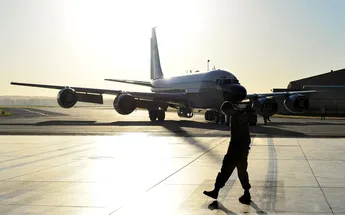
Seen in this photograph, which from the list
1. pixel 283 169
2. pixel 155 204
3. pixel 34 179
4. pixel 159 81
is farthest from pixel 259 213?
pixel 159 81

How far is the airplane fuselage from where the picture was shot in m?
33.8

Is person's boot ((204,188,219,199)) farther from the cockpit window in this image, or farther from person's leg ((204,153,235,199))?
the cockpit window

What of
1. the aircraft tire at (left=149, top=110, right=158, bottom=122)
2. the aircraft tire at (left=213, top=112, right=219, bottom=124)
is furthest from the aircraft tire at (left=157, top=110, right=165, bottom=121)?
the aircraft tire at (left=213, top=112, right=219, bottom=124)

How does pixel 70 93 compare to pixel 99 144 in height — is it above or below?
above

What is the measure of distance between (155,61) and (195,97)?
2199 cm

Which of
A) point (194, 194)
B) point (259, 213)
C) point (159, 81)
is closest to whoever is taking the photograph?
point (259, 213)

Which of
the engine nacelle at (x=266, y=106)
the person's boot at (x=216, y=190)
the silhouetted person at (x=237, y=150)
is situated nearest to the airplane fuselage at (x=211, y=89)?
the engine nacelle at (x=266, y=106)

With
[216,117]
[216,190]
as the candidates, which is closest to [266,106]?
[216,117]

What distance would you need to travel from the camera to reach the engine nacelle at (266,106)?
38250 millimetres

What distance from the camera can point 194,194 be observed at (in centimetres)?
875

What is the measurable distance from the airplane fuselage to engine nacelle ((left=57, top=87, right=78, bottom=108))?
9.58m

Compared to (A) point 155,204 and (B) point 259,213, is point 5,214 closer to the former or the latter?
(A) point 155,204

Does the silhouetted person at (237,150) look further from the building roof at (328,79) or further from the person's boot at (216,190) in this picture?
the building roof at (328,79)

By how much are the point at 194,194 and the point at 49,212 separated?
2770mm
